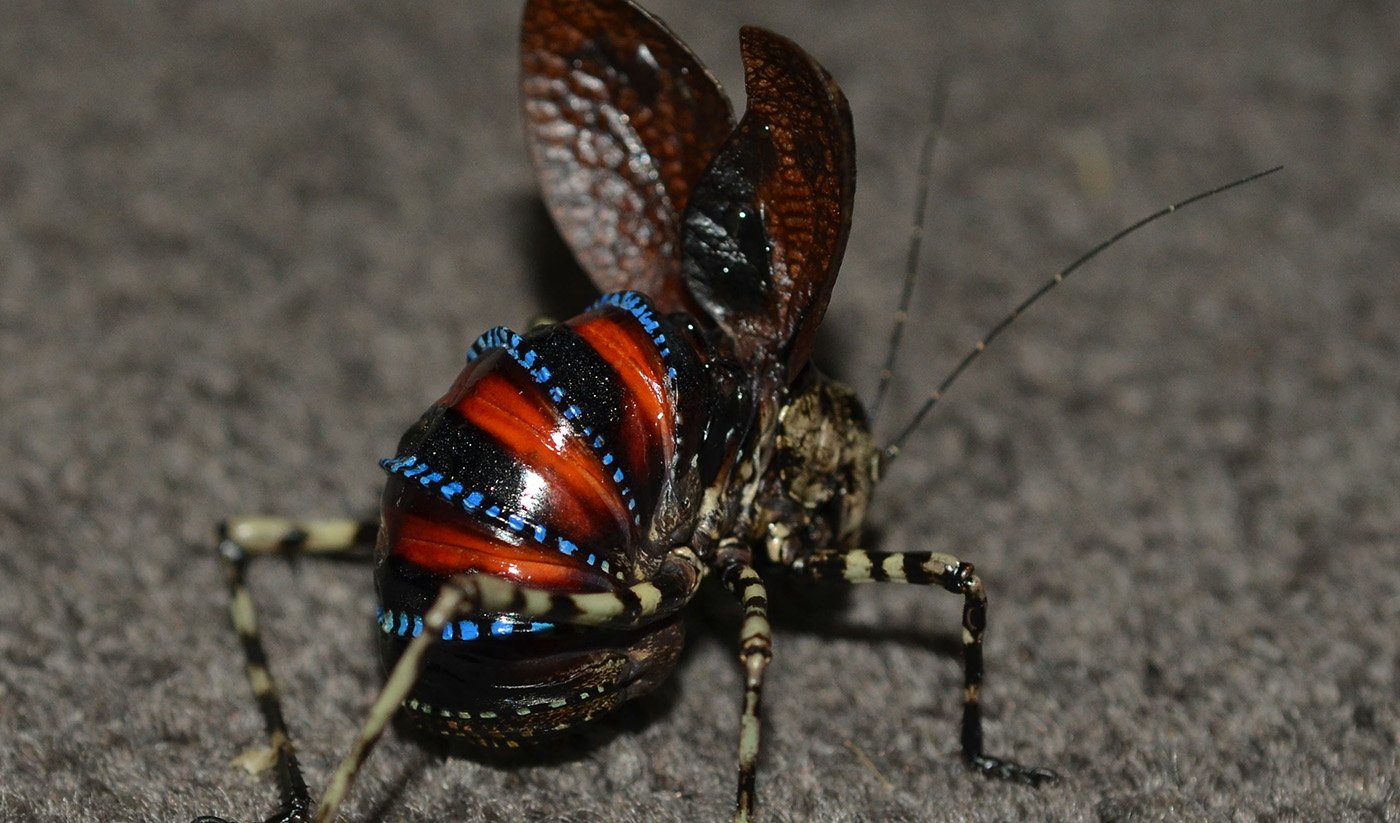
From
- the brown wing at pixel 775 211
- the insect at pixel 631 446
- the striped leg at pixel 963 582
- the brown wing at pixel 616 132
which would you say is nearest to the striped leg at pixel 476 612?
the insect at pixel 631 446

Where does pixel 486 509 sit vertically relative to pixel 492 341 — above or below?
below

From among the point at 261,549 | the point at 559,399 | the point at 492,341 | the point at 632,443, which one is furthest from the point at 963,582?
the point at 261,549

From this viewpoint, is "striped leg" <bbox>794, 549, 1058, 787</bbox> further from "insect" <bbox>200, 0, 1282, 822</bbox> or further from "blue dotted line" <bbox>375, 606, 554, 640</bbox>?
"blue dotted line" <bbox>375, 606, 554, 640</bbox>

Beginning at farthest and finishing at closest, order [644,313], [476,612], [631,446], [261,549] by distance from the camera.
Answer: [261,549] → [644,313] → [631,446] → [476,612]

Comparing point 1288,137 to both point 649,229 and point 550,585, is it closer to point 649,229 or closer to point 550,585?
point 649,229

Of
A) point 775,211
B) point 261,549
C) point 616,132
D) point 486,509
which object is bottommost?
point 261,549

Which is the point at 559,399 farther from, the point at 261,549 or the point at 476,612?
the point at 261,549

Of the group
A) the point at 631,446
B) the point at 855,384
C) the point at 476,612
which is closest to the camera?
the point at 476,612

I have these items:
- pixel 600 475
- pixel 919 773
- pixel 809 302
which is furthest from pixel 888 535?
pixel 600 475
